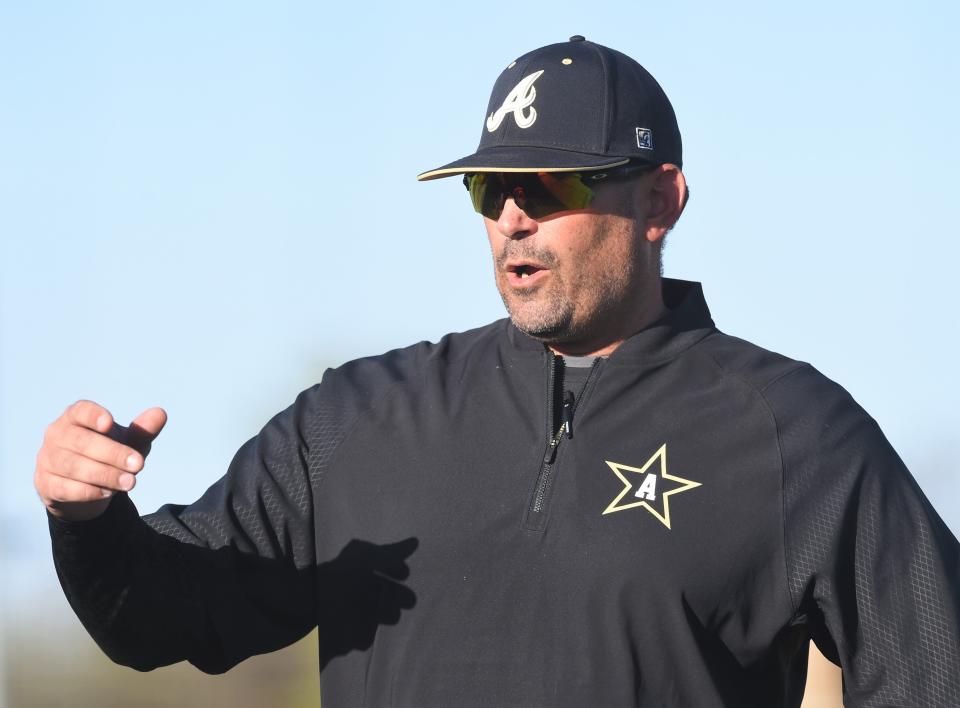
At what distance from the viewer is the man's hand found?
3.83 metres

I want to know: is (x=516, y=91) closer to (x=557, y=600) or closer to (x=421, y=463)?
(x=421, y=463)

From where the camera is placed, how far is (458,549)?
432 cm

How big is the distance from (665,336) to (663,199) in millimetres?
464

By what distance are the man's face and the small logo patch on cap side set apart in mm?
142

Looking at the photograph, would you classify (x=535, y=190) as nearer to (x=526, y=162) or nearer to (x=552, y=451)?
(x=526, y=162)

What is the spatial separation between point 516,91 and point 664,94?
427 mm

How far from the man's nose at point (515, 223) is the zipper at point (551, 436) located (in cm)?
31

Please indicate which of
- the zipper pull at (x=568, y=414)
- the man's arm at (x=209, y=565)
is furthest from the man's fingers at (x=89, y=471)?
the zipper pull at (x=568, y=414)

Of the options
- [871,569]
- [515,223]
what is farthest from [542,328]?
[871,569]

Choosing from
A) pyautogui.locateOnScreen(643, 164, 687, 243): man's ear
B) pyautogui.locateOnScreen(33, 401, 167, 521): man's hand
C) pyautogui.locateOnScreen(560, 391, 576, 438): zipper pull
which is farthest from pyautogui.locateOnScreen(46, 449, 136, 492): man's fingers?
pyautogui.locateOnScreen(643, 164, 687, 243): man's ear

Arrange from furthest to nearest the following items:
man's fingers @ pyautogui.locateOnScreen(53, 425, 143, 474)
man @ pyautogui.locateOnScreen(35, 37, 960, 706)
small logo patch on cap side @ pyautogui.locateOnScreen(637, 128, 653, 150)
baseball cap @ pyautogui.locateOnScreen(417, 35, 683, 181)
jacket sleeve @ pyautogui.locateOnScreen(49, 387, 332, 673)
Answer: small logo patch on cap side @ pyautogui.locateOnScreen(637, 128, 653, 150) < baseball cap @ pyautogui.locateOnScreen(417, 35, 683, 181) < jacket sleeve @ pyautogui.locateOnScreen(49, 387, 332, 673) < man @ pyautogui.locateOnScreen(35, 37, 960, 706) < man's fingers @ pyautogui.locateOnScreen(53, 425, 143, 474)

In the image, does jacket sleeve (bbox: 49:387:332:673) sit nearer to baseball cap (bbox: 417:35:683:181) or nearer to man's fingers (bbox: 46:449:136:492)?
man's fingers (bbox: 46:449:136:492)

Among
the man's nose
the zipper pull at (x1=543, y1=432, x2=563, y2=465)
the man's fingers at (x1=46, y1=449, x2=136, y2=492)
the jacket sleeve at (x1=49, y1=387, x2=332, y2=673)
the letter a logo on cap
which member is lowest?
the jacket sleeve at (x1=49, y1=387, x2=332, y2=673)

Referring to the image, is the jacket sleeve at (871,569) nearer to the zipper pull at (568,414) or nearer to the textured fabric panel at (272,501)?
the zipper pull at (568,414)
